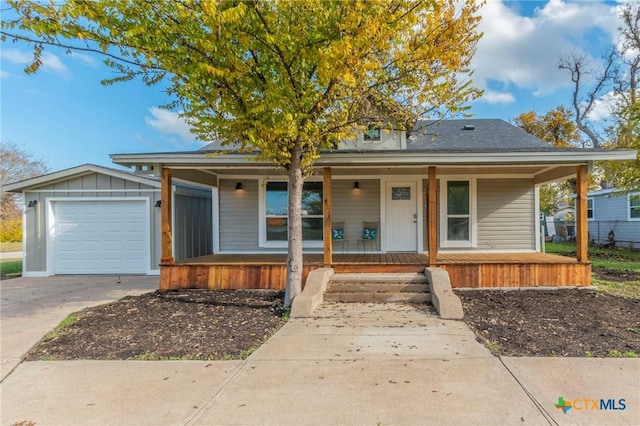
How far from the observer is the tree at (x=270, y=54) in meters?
3.83

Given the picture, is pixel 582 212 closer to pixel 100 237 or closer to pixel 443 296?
pixel 443 296

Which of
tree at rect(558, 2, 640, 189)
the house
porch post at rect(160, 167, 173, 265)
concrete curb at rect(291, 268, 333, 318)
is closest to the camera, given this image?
concrete curb at rect(291, 268, 333, 318)

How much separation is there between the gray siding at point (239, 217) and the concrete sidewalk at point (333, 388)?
5.36 metres

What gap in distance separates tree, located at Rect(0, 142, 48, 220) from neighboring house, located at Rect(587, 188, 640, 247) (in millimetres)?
33487

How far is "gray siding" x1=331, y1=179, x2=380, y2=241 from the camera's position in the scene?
8.81m

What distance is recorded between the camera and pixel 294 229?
5.49 m

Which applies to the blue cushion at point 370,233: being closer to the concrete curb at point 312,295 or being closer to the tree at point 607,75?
the concrete curb at point 312,295

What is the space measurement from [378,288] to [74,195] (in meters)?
8.40

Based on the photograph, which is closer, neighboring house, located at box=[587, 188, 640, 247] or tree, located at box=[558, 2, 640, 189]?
neighboring house, located at box=[587, 188, 640, 247]

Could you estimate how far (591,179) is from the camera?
51.7ft

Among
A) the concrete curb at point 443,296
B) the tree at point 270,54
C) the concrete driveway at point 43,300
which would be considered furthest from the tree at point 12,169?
the concrete curb at point 443,296

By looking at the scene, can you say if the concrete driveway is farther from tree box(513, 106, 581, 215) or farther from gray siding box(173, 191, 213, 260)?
tree box(513, 106, 581, 215)

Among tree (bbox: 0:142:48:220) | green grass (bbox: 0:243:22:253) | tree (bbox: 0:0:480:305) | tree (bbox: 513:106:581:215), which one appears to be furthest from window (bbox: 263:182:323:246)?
tree (bbox: 0:142:48:220)

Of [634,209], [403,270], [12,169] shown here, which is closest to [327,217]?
[403,270]
